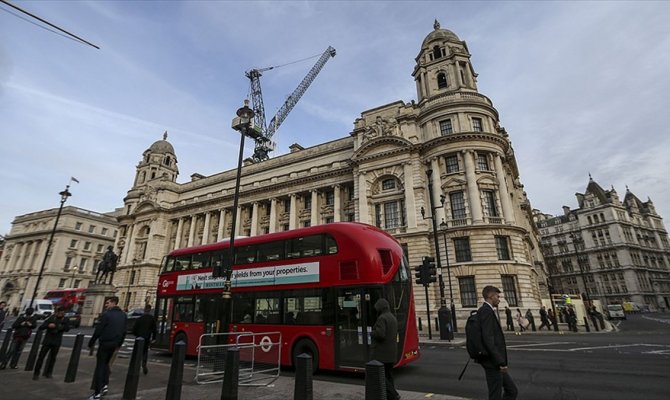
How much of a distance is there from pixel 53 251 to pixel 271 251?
246 ft

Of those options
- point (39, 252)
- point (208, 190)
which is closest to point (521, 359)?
point (208, 190)

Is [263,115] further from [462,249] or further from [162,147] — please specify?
[462,249]

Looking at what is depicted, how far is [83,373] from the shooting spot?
31.1 ft

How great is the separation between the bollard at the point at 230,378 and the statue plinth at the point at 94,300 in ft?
121

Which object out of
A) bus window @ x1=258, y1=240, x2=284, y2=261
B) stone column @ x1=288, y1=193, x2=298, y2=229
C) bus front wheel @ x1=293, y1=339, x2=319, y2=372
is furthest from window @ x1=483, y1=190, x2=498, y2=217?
bus front wheel @ x1=293, y1=339, x2=319, y2=372

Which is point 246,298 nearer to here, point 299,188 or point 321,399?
point 321,399

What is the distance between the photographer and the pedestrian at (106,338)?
646cm

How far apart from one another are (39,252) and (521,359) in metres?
88.6

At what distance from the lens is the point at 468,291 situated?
2675 cm

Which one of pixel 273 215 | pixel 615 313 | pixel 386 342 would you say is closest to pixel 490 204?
pixel 273 215

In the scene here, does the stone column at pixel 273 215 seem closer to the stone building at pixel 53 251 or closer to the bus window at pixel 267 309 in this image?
the bus window at pixel 267 309

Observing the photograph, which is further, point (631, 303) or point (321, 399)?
point (631, 303)

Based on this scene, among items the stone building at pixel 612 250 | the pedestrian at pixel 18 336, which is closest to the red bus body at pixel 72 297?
the pedestrian at pixel 18 336

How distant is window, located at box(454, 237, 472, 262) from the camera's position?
2772 cm
